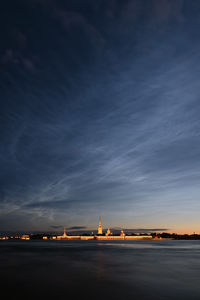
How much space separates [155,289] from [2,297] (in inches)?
446

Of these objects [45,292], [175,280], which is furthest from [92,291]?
[175,280]

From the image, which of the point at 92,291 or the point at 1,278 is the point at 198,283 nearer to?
the point at 92,291

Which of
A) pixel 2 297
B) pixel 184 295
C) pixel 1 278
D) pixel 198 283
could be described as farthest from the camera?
pixel 1 278

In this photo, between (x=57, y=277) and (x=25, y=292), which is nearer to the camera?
(x=25, y=292)

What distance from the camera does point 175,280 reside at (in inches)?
959

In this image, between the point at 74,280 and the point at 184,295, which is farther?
the point at 74,280

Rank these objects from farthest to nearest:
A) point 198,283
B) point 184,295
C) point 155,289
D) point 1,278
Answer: point 1,278 → point 198,283 → point 155,289 → point 184,295

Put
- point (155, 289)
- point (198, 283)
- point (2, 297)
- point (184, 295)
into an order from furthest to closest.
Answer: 1. point (198, 283)
2. point (155, 289)
3. point (184, 295)
4. point (2, 297)

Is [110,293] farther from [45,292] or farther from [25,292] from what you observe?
[25,292]

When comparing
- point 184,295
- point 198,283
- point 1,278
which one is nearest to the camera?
point 184,295

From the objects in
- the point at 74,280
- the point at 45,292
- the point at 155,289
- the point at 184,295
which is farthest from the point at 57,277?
the point at 184,295

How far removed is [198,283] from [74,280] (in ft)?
36.7

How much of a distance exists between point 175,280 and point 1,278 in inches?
651

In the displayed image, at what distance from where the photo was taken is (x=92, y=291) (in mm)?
19469
